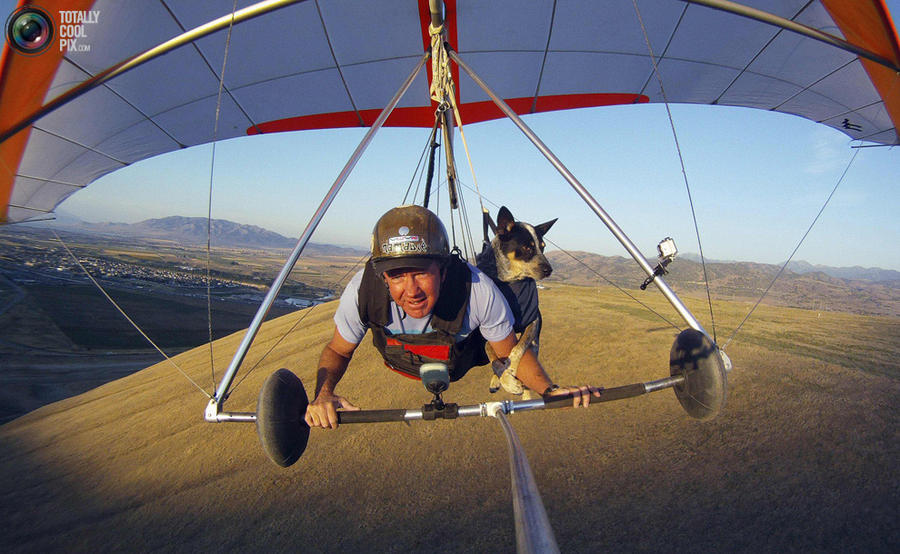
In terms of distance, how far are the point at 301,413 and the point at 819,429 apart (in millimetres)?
5106

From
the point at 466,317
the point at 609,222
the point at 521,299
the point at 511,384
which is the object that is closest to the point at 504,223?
the point at 521,299

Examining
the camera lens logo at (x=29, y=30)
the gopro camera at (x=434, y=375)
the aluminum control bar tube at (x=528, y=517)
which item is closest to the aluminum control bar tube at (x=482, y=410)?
the gopro camera at (x=434, y=375)

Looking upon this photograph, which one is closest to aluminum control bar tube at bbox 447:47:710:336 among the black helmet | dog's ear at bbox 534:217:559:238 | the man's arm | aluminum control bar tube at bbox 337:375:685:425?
dog's ear at bbox 534:217:559:238

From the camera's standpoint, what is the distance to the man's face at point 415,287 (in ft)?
8.50

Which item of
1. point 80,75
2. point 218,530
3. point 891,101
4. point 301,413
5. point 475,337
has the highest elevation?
point 80,75

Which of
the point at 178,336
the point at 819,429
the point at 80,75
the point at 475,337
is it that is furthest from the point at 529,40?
the point at 178,336

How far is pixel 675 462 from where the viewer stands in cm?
362

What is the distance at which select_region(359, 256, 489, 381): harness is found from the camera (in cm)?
282

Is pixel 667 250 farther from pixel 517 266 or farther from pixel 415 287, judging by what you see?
pixel 415 287

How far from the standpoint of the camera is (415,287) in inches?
103

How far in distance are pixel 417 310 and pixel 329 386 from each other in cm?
97

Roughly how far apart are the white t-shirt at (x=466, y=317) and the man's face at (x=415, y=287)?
26cm

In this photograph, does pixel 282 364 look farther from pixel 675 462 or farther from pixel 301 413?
pixel 675 462

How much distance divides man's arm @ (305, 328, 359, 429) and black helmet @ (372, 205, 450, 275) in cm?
90
